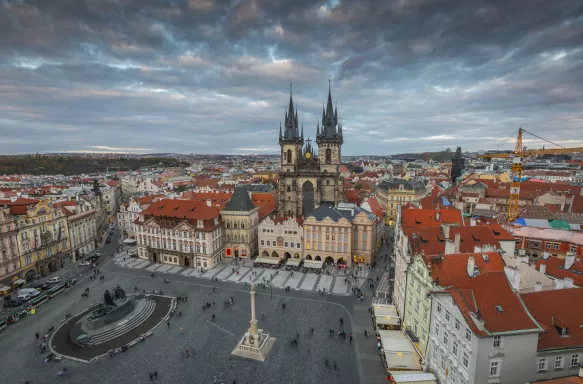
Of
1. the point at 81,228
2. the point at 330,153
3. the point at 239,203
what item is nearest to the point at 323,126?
the point at 330,153

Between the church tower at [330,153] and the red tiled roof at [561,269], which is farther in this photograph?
the church tower at [330,153]

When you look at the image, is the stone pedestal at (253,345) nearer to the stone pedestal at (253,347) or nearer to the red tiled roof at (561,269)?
the stone pedestal at (253,347)

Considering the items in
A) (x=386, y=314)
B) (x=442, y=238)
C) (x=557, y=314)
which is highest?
(x=442, y=238)

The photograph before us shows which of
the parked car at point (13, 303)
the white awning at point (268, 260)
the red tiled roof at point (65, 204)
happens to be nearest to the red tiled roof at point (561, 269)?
the white awning at point (268, 260)

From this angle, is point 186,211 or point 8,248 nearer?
point 8,248

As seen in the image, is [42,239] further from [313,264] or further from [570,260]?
[570,260]

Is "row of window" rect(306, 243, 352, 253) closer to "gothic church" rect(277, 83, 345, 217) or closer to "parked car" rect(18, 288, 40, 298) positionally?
"gothic church" rect(277, 83, 345, 217)
